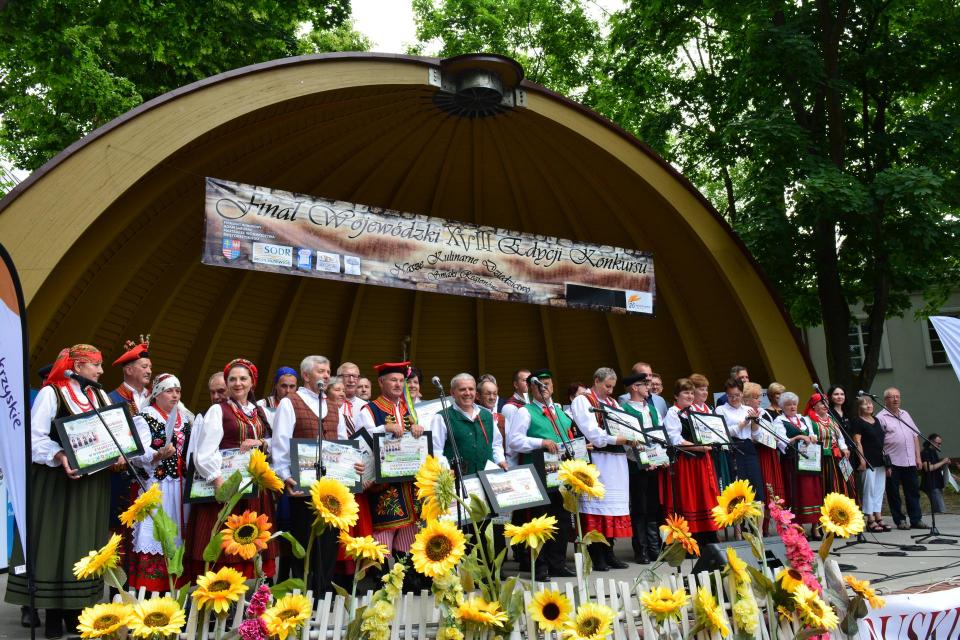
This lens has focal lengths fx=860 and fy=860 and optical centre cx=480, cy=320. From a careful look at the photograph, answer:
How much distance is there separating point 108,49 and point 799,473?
11.6m

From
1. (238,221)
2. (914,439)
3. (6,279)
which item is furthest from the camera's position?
(914,439)

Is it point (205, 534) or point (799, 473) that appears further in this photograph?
point (799, 473)

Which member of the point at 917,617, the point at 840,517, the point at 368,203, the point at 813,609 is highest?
the point at 368,203

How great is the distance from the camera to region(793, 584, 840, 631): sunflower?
10.9ft

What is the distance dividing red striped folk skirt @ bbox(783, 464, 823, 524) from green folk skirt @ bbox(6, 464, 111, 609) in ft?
21.5

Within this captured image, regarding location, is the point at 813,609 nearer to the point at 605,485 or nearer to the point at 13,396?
the point at 13,396

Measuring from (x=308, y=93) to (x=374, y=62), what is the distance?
0.83 meters

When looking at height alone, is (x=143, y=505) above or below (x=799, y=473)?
above

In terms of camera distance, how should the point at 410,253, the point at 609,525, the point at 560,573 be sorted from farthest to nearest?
1. the point at 410,253
2. the point at 609,525
3. the point at 560,573

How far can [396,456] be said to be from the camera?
5809 millimetres

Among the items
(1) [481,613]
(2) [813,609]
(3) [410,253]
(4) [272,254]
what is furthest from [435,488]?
(3) [410,253]

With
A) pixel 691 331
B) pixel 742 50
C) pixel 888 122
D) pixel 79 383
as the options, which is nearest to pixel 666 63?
pixel 742 50

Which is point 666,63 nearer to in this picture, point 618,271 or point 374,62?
point 618,271

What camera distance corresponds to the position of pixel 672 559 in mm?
3285
